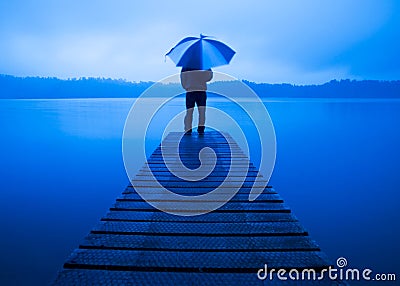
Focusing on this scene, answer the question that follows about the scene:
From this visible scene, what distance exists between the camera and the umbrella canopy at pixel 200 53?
200 inches

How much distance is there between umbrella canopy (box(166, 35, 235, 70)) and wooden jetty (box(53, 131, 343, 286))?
3086 millimetres

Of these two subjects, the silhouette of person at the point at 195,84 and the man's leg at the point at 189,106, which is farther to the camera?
the man's leg at the point at 189,106

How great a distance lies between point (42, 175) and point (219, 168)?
17.4ft

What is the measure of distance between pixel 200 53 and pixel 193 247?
3.91 m

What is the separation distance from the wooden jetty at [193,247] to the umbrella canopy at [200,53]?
3086 millimetres

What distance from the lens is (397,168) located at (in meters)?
7.93

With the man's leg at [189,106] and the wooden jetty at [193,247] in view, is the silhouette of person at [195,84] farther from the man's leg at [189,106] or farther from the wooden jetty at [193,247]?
the wooden jetty at [193,247]

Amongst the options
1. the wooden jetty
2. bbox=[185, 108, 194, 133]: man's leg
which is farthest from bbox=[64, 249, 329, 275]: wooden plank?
bbox=[185, 108, 194, 133]: man's leg

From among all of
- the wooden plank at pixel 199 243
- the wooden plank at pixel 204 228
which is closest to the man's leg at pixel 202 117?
the wooden plank at pixel 204 228

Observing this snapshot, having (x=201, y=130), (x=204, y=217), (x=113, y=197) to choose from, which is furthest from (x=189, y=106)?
(x=204, y=217)

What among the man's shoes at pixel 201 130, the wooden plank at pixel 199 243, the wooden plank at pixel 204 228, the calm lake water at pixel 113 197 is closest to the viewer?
the wooden plank at pixel 199 243

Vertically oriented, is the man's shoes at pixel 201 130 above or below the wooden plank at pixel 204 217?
above

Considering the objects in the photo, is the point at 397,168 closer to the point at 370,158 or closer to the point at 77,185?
the point at 370,158

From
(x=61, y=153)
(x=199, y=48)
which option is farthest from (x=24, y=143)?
(x=199, y=48)
